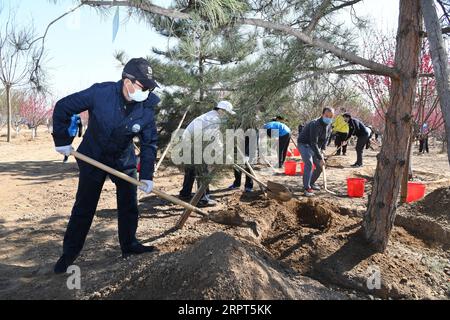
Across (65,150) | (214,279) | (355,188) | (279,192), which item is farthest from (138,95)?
(355,188)

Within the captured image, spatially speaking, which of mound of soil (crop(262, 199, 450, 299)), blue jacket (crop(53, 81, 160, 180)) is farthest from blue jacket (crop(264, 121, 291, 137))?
blue jacket (crop(53, 81, 160, 180))

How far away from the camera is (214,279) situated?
2.25 metres

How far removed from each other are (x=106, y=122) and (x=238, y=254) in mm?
1431

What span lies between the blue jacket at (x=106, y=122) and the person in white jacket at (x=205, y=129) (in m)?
0.56

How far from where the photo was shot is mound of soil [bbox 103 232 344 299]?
7.23 ft

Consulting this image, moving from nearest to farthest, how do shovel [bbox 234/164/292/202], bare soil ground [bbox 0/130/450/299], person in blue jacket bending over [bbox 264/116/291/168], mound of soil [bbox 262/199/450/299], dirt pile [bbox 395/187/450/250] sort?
1. bare soil ground [bbox 0/130/450/299]
2. mound of soil [bbox 262/199/450/299]
3. dirt pile [bbox 395/187/450/250]
4. shovel [bbox 234/164/292/202]
5. person in blue jacket bending over [bbox 264/116/291/168]

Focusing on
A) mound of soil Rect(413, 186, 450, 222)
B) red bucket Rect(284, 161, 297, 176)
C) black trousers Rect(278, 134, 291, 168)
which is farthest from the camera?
black trousers Rect(278, 134, 291, 168)

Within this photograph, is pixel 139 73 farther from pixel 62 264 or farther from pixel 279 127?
pixel 279 127

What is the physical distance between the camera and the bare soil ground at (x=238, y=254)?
2.40 m

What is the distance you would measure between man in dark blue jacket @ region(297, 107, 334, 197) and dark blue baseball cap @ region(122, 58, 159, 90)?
3528mm

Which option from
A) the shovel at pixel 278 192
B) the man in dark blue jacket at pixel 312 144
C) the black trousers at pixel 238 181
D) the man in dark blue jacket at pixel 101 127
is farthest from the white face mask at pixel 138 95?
the man in dark blue jacket at pixel 312 144

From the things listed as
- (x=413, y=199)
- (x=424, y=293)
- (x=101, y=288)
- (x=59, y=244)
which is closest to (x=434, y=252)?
(x=424, y=293)

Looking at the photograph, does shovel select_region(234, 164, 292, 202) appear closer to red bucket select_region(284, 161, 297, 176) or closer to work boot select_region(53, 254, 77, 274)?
work boot select_region(53, 254, 77, 274)
